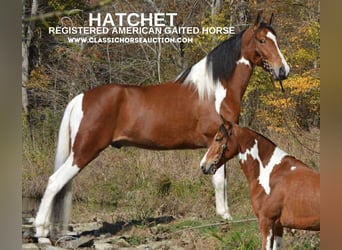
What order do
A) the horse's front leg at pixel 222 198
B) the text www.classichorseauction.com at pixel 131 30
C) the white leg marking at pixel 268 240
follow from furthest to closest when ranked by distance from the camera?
the horse's front leg at pixel 222 198 < the text www.classichorseauction.com at pixel 131 30 < the white leg marking at pixel 268 240

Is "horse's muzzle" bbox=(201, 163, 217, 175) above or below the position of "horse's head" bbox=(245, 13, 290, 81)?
below

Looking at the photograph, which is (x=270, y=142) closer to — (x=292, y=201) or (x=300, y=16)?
(x=292, y=201)

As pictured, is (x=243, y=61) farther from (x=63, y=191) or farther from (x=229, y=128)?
(x=63, y=191)

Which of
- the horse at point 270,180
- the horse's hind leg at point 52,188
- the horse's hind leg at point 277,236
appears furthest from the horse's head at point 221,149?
the horse's hind leg at point 52,188

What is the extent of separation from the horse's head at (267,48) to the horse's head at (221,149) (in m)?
0.56

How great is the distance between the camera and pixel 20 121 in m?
5.12

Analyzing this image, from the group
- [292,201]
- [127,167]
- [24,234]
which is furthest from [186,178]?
[24,234]

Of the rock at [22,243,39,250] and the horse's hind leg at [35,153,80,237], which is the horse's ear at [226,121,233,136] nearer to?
the horse's hind leg at [35,153,80,237]

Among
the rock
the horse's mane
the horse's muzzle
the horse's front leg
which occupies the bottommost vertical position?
the rock

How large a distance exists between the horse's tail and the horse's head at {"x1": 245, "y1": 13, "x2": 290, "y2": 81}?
4.71 ft

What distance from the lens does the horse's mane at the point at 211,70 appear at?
5184 mm

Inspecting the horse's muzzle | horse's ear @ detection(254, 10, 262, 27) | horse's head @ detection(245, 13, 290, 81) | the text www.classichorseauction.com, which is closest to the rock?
the horse's muzzle

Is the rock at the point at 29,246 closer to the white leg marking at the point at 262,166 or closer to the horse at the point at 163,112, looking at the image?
the horse at the point at 163,112

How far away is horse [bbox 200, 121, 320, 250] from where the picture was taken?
4.96 meters
